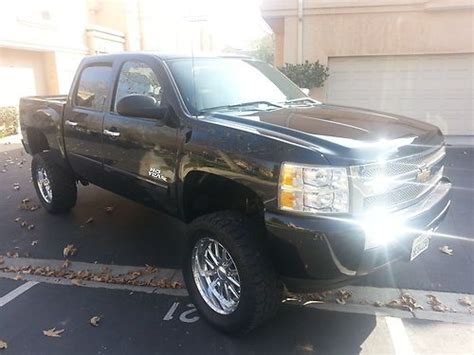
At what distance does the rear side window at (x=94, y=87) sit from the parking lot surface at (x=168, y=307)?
1552 millimetres

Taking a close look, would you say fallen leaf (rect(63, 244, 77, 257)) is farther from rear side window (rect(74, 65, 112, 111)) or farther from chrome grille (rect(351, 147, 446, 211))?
chrome grille (rect(351, 147, 446, 211))

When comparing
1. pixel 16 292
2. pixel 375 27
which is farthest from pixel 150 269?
pixel 375 27

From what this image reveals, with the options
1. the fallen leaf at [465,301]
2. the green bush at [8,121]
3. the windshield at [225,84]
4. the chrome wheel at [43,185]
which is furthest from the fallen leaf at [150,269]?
the green bush at [8,121]

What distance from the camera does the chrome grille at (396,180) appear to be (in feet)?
8.58

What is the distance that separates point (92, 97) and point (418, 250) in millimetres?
3600

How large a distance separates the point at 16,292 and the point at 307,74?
8.12 meters

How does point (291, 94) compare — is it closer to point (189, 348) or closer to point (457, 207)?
point (189, 348)

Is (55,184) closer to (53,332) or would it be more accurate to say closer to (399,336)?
→ (53,332)

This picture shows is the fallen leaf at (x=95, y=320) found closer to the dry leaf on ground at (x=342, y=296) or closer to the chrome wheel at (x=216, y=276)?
the chrome wheel at (x=216, y=276)

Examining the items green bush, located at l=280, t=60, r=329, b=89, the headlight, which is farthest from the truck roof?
green bush, located at l=280, t=60, r=329, b=89

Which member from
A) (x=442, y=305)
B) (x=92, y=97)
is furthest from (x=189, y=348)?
(x=92, y=97)

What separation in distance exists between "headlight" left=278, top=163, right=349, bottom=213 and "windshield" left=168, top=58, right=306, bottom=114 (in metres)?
1.19

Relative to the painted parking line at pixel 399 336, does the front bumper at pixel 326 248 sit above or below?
above

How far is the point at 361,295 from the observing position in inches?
144
